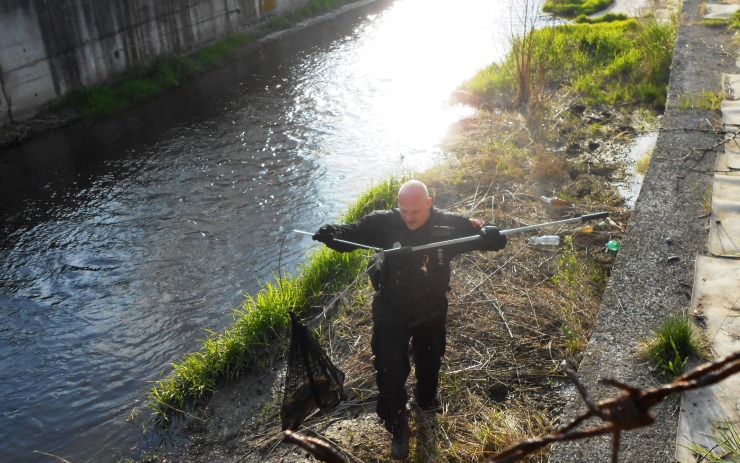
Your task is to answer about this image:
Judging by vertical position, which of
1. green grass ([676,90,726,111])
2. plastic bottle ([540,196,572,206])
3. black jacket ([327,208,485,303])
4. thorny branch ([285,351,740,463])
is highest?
thorny branch ([285,351,740,463])

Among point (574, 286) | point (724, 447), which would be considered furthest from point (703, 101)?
point (724, 447)

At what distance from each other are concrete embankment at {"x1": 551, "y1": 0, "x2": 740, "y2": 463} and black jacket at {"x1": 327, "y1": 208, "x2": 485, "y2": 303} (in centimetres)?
117

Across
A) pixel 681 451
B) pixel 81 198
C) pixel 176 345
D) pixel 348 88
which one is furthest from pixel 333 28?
pixel 681 451

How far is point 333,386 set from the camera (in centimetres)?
532

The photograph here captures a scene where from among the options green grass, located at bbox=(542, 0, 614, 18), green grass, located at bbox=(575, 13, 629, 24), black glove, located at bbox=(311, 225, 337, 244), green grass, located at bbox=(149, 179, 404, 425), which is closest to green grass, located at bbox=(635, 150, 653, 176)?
green grass, located at bbox=(149, 179, 404, 425)

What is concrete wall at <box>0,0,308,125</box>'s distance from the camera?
12805 mm

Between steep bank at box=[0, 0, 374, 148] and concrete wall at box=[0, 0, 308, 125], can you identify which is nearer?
concrete wall at box=[0, 0, 308, 125]

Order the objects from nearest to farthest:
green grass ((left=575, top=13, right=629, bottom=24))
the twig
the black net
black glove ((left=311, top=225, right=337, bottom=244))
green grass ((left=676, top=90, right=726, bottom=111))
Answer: the twig, black glove ((left=311, top=225, right=337, bottom=244)), the black net, green grass ((left=676, top=90, right=726, bottom=111)), green grass ((left=575, top=13, right=629, bottom=24))

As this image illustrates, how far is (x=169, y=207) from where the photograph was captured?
10742 millimetres

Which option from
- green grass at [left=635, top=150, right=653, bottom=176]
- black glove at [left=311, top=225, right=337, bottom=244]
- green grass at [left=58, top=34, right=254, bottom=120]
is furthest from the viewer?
green grass at [left=58, top=34, right=254, bottom=120]

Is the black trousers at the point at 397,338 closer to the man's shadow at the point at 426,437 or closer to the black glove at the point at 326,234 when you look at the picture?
the man's shadow at the point at 426,437

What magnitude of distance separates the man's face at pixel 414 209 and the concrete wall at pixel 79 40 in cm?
1070

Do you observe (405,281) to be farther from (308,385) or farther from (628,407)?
(628,407)

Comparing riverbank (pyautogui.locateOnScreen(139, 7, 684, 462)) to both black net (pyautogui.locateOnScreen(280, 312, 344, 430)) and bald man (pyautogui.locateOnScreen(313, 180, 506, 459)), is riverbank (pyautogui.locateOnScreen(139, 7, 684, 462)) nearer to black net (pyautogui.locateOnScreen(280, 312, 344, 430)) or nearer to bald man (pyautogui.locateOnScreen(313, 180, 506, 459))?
black net (pyautogui.locateOnScreen(280, 312, 344, 430))
